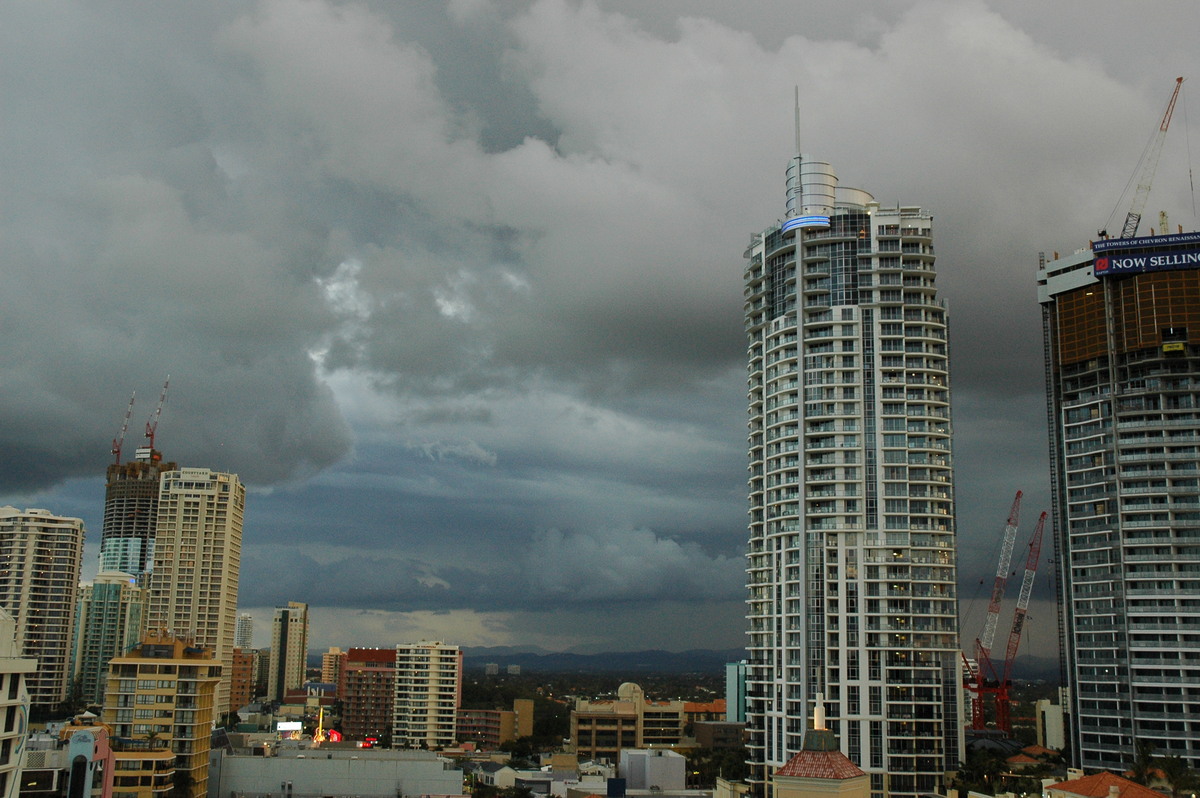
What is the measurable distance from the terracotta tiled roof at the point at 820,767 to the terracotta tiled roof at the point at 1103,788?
84.5ft

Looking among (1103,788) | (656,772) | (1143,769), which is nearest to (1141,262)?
(1143,769)

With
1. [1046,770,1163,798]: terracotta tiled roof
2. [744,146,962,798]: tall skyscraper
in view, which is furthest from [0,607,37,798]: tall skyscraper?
[744,146,962,798]: tall skyscraper

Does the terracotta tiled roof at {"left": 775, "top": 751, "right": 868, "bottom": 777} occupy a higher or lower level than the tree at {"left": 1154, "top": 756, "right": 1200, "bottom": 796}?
higher

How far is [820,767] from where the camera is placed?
213 feet

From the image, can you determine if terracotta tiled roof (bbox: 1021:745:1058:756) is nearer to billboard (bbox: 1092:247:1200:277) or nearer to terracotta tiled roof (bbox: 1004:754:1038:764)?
terracotta tiled roof (bbox: 1004:754:1038:764)

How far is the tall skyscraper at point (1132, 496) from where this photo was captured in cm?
12719

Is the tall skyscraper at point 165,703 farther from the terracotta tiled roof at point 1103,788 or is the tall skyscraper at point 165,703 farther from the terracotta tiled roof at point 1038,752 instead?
the terracotta tiled roof at point 1038,752

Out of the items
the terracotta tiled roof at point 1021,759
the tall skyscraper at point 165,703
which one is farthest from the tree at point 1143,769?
the tall skyscraper at point 165,703

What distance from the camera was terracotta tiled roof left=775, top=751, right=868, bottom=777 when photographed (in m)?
64.4

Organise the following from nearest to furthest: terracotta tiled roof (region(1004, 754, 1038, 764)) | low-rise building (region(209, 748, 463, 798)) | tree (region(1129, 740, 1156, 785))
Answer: tree (region(1129, 740, 1156, 785)), low-rise building (region(209, 748, 463, 798)), terracotta tiled roof (region(1004, 754, 1038, 764))

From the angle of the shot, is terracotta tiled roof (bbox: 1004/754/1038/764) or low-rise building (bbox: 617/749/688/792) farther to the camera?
low-rise building (bbox: 617/749/688/792)

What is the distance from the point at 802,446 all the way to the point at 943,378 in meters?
18.5

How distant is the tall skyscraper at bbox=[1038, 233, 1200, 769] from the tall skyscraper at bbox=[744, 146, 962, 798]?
25.0 meters

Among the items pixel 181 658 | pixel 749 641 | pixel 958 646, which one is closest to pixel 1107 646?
pixel 958 646
